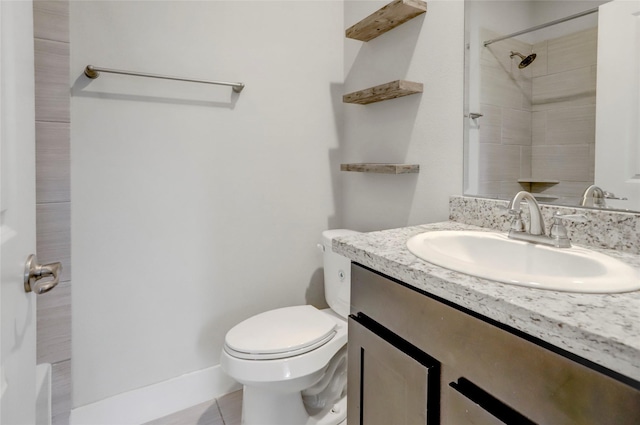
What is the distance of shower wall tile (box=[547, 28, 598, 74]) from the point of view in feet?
3.05

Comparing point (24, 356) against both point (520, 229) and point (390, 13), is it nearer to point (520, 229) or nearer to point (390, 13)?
point (520, 229)

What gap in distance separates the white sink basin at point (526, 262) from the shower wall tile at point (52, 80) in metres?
1.35

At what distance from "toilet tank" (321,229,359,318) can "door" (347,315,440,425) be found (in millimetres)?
619

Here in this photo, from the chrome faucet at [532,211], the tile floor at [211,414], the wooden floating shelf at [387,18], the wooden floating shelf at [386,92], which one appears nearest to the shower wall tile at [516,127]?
the chrome faucet at [532,211]

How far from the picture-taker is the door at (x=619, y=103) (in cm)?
85

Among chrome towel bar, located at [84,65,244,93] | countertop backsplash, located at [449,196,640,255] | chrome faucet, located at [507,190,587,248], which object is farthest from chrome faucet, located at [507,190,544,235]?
chrome towel bar, located at [84,65,244,93]

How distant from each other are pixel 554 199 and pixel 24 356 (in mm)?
1284

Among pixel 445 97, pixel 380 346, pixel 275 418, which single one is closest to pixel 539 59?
pixel 445 97

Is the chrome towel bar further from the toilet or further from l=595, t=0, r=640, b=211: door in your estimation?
l=595, t=0, r=640, b=211: door

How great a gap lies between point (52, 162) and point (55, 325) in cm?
62

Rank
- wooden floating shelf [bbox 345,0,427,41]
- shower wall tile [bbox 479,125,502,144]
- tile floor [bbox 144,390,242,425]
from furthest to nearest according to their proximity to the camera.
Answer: tile floor [bbox 144,390,242,425], wooden floating shelf [bbox 345,0,427,41], shower wall tile [bbox 479,125,502,144]

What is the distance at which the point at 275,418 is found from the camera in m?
1.32

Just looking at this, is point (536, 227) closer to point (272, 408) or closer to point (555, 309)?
point (555, 309)

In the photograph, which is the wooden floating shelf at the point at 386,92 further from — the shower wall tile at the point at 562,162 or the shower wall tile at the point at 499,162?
the shower wall tile at the point at 562,162
